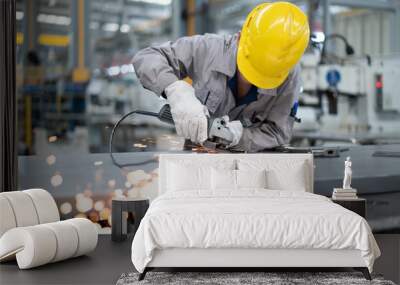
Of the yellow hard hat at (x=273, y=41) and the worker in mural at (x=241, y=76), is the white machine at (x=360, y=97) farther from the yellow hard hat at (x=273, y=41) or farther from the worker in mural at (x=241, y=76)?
the yellow hard hat at (x=273, y=41)

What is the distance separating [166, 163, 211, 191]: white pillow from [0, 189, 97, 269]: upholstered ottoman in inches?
27.6

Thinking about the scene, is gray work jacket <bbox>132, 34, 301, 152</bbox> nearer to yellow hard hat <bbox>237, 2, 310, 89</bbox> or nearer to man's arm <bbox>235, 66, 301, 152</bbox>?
→ man's arm <bbox>235, 66, 301, 152</bbox>

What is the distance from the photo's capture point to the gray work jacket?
4555mm

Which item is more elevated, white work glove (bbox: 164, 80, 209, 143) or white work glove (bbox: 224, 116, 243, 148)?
white work glove (bbox: 164, 80, 209, 143)

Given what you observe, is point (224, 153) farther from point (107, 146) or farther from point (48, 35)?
point (48, 35)

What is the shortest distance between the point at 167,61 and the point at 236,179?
0.97 metres

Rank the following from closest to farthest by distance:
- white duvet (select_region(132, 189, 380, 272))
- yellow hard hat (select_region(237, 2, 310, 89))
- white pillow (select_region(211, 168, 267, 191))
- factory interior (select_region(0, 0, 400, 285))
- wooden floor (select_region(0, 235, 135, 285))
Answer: white duvet (select_region(132, 189, 380, 272))
wooden floor (select_region(0, 235, 135, 285))
yellow hard hat (select_region(237, 2, 310, 89))
white pillow (select_region(211, 168, 267, 191))
factory interior (select_region(0, 0, 400, 285))

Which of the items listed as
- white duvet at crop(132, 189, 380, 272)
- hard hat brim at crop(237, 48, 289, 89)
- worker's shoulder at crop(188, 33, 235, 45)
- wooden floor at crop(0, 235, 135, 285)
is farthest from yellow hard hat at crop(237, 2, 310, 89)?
wooden floor at crop(0, 235, 135, 285)

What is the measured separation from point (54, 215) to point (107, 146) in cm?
99

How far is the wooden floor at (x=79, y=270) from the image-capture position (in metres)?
3.57

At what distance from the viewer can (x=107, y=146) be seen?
16.9 feet

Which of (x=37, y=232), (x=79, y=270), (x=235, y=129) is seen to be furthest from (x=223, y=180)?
(x=37, y=232)

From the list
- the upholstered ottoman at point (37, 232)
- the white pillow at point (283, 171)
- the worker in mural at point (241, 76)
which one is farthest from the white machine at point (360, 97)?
the upholstered ottoman at point (37, 232)

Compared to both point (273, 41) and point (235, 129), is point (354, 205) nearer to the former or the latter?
point (235, 129)
